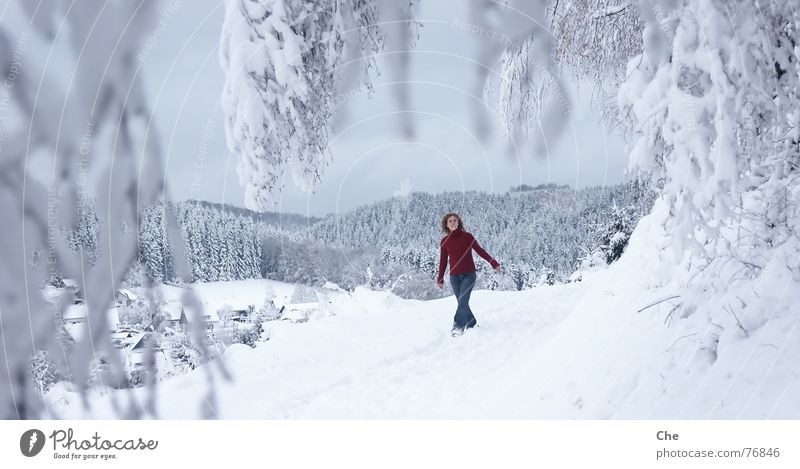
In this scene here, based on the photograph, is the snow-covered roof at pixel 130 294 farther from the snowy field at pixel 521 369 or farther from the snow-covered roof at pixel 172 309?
the snowy field at pixel 521 369

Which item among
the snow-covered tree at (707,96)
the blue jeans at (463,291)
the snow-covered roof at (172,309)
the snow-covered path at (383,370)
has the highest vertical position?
the snow-covered tree at (707,96)

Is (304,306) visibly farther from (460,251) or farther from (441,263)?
(460,251)

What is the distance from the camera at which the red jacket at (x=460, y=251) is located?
602 cm

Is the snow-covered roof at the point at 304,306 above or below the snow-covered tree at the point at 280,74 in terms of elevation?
below

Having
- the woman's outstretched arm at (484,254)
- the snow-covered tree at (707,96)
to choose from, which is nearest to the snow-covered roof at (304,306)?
the woman's outstretched arm at (484,254)

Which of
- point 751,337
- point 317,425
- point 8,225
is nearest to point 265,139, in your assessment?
point 8,225

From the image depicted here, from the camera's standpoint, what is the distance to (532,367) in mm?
4215

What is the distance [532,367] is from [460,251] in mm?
2072

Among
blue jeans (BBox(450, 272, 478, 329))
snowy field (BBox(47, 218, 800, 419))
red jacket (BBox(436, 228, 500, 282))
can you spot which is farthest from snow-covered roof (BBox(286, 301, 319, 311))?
red jacket (BBox(436, 228, 500, 282))

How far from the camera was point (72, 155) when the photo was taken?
1.72 meters

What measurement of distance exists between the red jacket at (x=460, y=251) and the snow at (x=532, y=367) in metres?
0.88

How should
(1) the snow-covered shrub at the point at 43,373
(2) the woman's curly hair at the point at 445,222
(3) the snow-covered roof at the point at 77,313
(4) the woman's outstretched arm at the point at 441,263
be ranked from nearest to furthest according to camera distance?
1. (3) the snow-covered roof at the point at 77,313
2. (1) the snow-covered shrub at the point at 43,373
3. (2) the woman's curly hair at the point at 445,222
4. (4) the woman's outstretched arm at the point at 441,263

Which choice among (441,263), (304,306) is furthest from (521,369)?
(304,306)

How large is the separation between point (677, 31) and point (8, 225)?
2.58 meters
